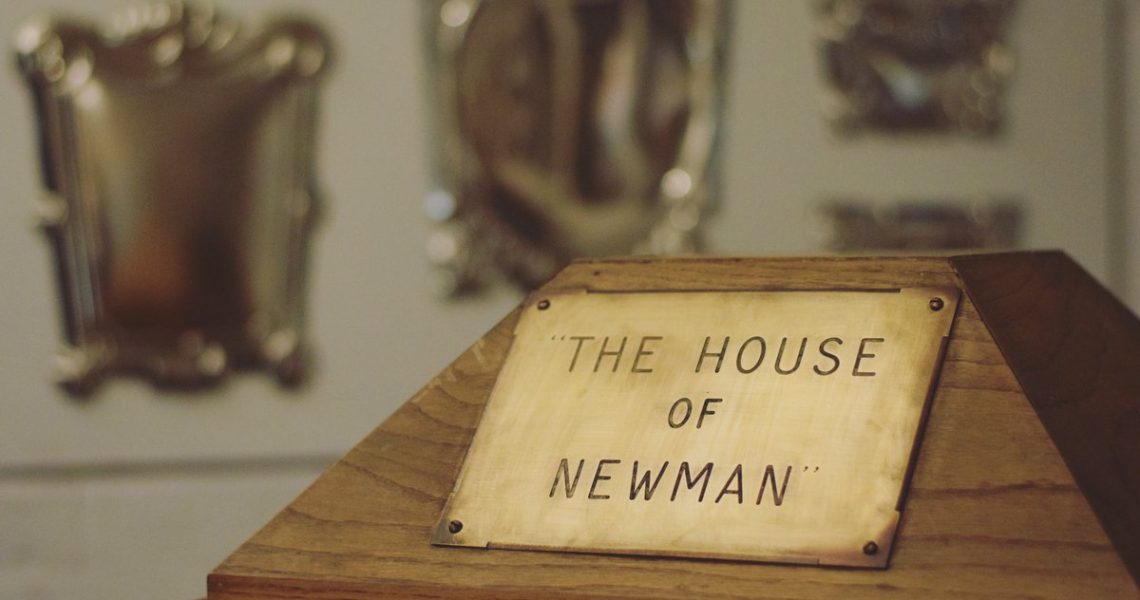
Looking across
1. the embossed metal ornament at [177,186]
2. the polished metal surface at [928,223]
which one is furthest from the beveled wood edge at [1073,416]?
the embossed metal ornament at [177,186]

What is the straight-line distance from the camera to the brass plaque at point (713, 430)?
1221mm

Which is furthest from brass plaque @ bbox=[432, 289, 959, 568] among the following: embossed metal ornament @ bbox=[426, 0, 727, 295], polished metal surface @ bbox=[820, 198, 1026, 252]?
polished metal surface @ bbox=[820, 198, 1026, 252]

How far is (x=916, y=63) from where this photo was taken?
371cm

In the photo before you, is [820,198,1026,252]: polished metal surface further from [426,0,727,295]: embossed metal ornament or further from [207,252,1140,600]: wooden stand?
[207,252,1140,600]: wooden stand

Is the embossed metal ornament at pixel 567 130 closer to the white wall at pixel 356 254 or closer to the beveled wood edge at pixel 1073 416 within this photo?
the white wall at pixel 356 254

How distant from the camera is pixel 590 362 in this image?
1421 millimetres

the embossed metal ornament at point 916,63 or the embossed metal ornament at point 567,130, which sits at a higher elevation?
the embossed metal ornament at point 916,63

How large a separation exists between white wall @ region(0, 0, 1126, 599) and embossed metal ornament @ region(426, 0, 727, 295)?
0.07m

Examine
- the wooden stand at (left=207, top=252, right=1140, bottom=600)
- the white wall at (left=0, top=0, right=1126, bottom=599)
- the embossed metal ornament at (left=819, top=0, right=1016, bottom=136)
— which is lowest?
the wooden stand at (left=207, top=252, right=1140, bottom=600)

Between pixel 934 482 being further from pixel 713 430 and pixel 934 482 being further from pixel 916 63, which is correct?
pixel 916 63

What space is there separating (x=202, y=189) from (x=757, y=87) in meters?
1.39

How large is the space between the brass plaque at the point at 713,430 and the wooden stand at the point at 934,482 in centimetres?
2

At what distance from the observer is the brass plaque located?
122cm

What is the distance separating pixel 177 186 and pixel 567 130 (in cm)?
95
